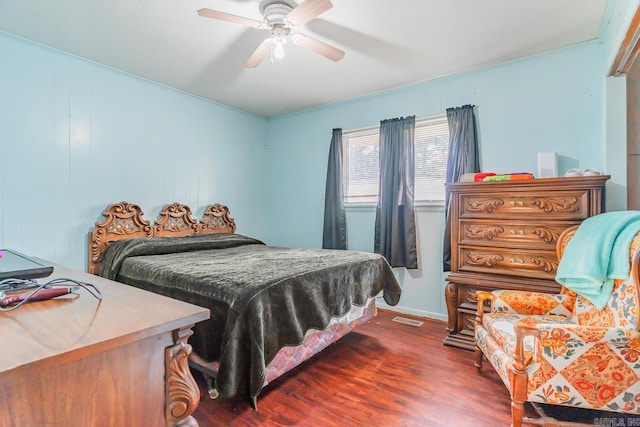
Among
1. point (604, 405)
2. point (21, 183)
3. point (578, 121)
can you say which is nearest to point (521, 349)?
point (604, 405)

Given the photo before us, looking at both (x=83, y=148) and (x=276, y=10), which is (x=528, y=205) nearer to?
(x=276, y=10)

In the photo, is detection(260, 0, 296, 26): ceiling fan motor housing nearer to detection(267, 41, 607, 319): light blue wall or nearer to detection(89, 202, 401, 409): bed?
detection(89, 202, 401, 409): bed

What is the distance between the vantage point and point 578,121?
2.71 metres

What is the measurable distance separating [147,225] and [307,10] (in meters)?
2.73

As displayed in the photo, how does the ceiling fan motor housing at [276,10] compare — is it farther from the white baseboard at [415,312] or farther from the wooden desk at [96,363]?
the white baseboard at [415,312]

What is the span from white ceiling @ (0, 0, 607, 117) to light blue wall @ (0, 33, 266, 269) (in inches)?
8.5

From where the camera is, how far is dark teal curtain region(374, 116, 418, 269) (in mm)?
3494

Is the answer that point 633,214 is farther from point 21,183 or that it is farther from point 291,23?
point 21,183

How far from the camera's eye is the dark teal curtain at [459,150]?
3.13m

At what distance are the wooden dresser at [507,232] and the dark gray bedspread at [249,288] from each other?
2.11 ft

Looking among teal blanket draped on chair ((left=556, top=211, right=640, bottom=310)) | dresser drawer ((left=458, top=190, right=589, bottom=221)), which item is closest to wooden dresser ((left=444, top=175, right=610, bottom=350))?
dresser drawer ((left=458, top=190, right=589, bottom=221))

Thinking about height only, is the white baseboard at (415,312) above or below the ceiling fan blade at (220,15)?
below

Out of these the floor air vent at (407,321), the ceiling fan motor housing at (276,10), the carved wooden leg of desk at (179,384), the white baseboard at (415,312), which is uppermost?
the ceiling fan motor housing at (276,10)

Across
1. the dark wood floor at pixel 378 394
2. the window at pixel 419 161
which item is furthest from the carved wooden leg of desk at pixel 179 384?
the window at pixel 419 161
